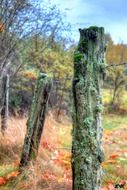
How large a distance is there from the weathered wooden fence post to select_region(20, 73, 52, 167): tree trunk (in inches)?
110

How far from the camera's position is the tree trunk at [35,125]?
891 cm

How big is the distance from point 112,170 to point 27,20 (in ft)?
17.9

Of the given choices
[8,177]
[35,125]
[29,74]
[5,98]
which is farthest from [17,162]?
[29,74]

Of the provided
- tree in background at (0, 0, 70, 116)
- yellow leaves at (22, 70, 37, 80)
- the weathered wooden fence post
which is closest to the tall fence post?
tree in background at (0, 0, 70, 116)

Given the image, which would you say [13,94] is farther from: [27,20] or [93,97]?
[93,97]

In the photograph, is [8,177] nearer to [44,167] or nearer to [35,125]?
[44,167]

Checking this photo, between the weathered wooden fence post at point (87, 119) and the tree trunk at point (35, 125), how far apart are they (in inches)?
110

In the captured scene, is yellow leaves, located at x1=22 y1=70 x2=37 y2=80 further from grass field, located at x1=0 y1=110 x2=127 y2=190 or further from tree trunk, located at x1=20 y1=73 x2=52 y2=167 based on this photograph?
tree trunk, located at x1=20 y1=73 x2=52 y2=167

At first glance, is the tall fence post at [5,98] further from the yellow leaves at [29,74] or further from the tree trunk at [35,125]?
the yellow leaves at [29,74]

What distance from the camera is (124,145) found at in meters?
14.5

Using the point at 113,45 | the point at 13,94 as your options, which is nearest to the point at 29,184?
the point at 13,94

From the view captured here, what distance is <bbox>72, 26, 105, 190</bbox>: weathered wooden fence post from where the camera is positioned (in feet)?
20.0

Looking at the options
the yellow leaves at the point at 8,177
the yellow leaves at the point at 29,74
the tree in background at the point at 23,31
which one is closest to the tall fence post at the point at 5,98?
the tree in background at the point at 23,31

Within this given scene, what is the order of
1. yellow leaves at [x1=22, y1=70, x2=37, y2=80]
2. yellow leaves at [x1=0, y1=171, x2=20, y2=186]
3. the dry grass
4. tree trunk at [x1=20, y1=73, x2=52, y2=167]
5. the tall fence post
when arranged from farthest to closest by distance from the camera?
yellow leaves at [x1=22, y1=70, x2=37, y2=80] < the tall fence post < tree trunk at [x1=20, y1=73, x2=52, y2=167] < yellow leaves at [x1=0, y1=171, x2=20, y2=186] < the dry grass
